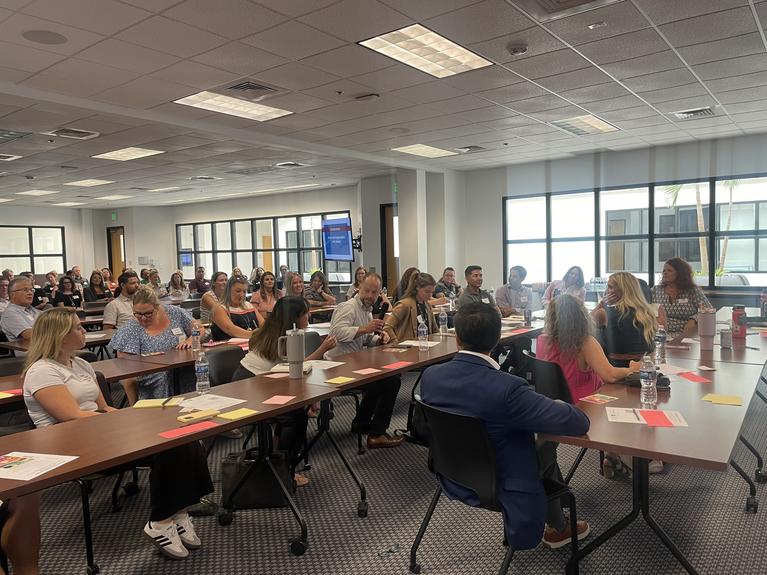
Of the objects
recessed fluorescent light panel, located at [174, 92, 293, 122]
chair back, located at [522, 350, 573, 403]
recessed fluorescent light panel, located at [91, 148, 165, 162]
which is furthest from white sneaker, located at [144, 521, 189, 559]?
recessed fluorescent light panel, located at [91, 148, 165, 162]

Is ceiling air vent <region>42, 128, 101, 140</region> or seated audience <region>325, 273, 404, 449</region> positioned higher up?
ceiling air vent <region>42, 128, 101, 140</region>

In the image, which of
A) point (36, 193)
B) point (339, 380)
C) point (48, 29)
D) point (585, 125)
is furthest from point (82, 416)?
point (36, 193)

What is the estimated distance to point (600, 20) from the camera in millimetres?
4129

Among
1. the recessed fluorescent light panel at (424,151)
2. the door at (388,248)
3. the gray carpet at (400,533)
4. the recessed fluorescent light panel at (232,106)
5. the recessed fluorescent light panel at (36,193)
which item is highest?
the recessed fluorescent light panel at (232,106)

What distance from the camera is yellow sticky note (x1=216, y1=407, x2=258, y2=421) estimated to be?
8.51 ft

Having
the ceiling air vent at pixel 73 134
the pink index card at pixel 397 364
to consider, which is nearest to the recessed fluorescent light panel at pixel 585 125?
the pink index card at pixel 397 364

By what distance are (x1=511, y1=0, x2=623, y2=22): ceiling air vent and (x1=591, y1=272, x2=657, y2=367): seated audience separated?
1855mm

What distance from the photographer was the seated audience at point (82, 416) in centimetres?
272

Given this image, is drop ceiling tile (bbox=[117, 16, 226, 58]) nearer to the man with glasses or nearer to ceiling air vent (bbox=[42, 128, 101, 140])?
the man with glasses

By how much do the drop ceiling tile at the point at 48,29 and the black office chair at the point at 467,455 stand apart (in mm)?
3775

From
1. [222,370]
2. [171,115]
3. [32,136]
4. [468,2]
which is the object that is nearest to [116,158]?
[32,136]

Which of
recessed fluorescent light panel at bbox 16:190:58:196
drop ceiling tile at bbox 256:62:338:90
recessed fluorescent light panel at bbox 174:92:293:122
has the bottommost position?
recessed fluorescent light panel at bbox 16:190:58:196

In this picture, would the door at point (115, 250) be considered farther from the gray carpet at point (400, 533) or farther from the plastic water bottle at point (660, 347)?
the plastic water bottle at point (660, 347)

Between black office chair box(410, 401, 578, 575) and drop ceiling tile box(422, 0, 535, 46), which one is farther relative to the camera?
drop ceiling tile box(422, 0, 535, 46)
